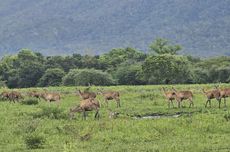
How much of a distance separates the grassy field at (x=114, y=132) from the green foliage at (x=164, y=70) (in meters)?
47.1

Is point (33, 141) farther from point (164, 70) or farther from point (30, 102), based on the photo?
point (164, 70)

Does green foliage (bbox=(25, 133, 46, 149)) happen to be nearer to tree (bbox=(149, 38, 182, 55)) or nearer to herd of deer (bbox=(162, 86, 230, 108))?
herd of deer (bbox=(162, 86, 230, 108))

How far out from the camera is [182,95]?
1384 inches

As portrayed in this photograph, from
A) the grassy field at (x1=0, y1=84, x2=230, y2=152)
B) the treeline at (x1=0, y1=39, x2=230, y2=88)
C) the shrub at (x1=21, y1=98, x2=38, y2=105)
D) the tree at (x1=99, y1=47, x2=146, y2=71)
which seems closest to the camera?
the grassy field at (x1=0, y1=84, x2=230, y2=152)

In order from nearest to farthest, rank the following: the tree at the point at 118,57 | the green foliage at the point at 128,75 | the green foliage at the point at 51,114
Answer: the green foliage at the point at 51,114
the green foliage at the point at 128,75
the tree at the point at 118,57

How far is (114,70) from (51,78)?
17.2 metres

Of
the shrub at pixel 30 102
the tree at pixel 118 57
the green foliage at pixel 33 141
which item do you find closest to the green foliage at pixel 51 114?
the green foliage at pixel 33 141

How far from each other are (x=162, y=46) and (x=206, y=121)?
94.6 metres

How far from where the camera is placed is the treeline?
269 ft

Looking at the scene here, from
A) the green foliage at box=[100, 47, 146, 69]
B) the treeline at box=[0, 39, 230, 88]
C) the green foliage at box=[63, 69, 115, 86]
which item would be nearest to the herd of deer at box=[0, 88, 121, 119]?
the treeline at box=[0, 39, 230, 88]

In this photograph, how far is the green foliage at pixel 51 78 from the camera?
94.8 m

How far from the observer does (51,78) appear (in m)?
95.9

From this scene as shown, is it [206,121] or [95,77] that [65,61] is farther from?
[206,121]

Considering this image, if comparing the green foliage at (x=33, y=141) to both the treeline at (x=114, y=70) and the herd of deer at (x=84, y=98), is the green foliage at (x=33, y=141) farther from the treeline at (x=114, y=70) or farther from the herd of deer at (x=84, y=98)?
the treeline at (x=114, y=70)
